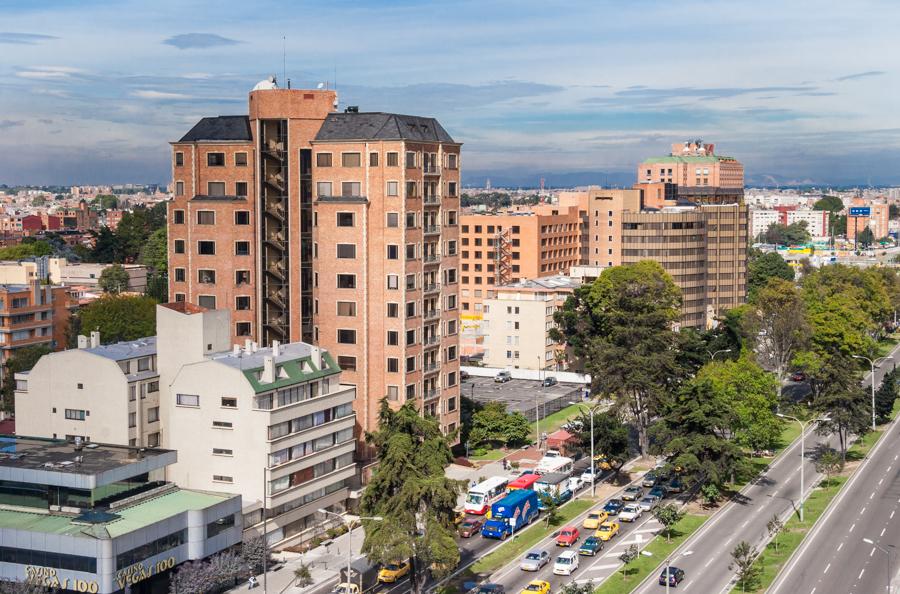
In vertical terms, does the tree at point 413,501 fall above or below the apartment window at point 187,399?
below

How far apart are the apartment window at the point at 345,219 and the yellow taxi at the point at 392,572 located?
3367 centimetres

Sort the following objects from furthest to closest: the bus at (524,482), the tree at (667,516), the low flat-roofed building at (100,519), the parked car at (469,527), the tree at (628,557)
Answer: the bus at (524,482)
the parked car at (469,527)
the tree at (667,516)
the tree at (628,557)
the low flat-roofed building at (100,519)

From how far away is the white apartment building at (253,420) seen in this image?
7981 centimetres

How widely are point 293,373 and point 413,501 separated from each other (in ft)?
60.2

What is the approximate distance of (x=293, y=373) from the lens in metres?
83.5

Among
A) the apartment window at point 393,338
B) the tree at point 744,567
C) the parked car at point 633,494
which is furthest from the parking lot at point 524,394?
the tree at point 744,567

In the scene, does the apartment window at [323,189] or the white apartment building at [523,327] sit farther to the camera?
the white apartment building at [523,327]

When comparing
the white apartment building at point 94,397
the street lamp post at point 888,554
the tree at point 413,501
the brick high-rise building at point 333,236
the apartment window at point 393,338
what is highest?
the brick high-rise building at point 333,236

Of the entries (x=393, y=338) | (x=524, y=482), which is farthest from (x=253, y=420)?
(x=524, y=482)

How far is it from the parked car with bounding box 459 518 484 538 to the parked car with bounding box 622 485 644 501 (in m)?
15.0

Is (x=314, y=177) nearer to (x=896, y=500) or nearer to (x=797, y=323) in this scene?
(x=896, y=500)

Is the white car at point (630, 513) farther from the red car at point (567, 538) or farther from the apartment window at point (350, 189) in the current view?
the apartment window at point (350, 189)

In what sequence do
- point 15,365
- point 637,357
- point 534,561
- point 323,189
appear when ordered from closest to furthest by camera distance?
point 534,561 < point 323,189 < point 637,357 < point 15,365

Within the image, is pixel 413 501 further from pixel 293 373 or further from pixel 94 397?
pixel 94 397
